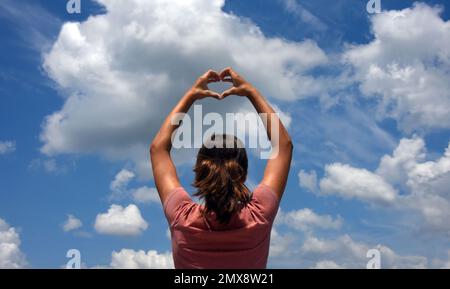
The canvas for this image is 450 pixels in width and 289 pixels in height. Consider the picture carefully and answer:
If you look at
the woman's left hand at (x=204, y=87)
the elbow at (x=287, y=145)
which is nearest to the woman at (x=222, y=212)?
the elbow at (x=287, y=145)

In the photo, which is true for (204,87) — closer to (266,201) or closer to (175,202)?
(175,202)

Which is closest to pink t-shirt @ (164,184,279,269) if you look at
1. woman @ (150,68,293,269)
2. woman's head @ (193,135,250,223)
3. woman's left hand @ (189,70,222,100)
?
woman @ (150,68,293,269)

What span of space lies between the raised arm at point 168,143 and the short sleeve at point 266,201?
101cm

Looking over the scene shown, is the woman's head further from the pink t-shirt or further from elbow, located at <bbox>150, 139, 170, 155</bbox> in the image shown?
elbow, located at <bbox>150, 139, 170, 155</bbox>

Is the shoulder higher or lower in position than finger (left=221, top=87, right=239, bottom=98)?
lower

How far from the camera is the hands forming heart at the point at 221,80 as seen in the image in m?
8.30

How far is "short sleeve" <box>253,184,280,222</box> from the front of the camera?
728cm

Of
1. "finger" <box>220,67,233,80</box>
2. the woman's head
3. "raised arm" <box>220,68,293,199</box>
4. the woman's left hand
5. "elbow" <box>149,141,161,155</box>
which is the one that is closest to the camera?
the woman's head

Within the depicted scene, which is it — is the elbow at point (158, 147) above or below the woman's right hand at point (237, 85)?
below

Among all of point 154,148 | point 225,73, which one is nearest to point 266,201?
point 154,148

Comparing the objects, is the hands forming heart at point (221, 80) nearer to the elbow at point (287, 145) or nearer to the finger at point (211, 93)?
the finger at point (211, 93)

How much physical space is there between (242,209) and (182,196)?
0.76 m

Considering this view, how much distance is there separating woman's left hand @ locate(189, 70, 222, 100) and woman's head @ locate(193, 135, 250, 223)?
1212mm
